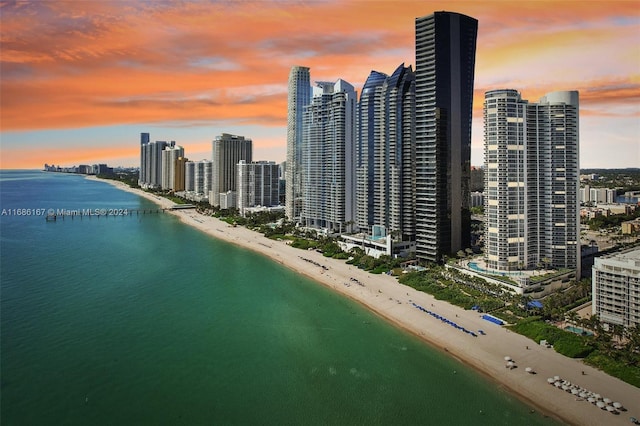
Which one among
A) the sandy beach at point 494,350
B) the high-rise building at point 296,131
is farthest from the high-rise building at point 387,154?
the high-rise building at point 296,131

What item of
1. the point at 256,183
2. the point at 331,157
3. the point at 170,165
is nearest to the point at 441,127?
the point at 331,157

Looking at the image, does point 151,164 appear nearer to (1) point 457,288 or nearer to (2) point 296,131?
(2) point 296,131

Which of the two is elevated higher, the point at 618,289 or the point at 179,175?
the point at 179,175

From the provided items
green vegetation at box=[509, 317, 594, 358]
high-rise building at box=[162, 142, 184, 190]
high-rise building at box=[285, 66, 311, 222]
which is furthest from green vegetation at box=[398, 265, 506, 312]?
high-rise building at box=[162, 142, 184, 190]

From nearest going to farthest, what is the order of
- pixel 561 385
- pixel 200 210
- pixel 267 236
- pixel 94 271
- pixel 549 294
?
1. pixel 561 385
2. pixel 549 294
3. pixel 94 271
4. pixel 267 236
5. pixel 200 210

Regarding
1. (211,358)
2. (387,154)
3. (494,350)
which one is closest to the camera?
(211,358)

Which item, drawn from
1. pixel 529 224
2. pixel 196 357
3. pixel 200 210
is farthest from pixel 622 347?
pixel 200 210

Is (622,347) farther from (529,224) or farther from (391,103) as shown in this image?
(391,103)
